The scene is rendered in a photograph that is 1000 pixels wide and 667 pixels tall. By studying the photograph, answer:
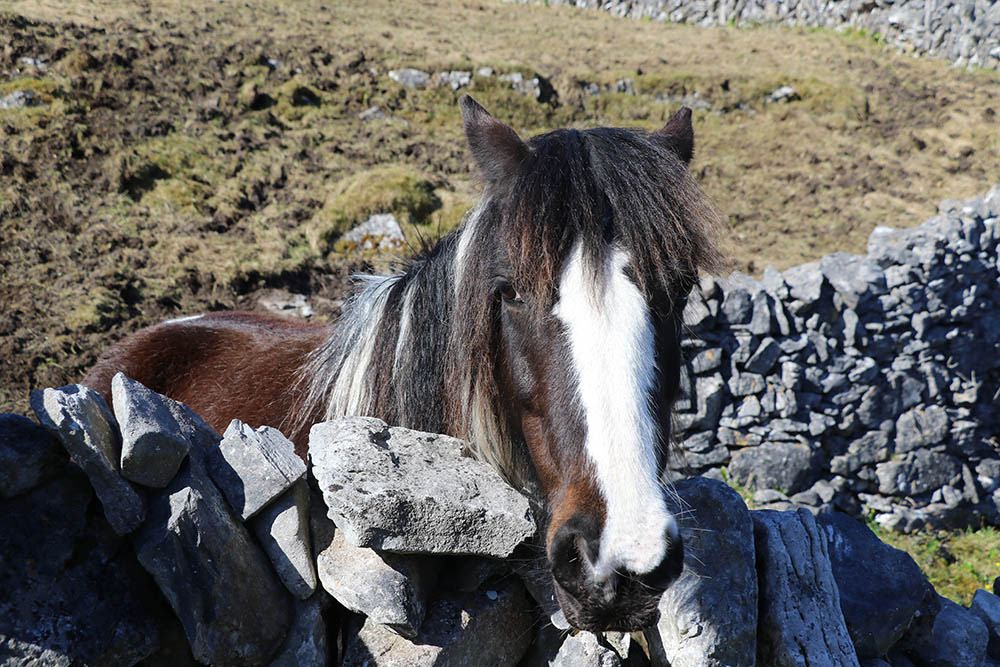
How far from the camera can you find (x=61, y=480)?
5.74ft

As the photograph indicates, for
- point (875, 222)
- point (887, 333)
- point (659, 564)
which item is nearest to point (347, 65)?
point (875, 222)

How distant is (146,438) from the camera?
176cm

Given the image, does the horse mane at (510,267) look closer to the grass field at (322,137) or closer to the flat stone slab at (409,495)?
the flat stone slab at (409,495)

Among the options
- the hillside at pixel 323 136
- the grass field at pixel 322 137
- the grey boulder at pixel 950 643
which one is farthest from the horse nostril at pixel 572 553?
the hillside at pixel 323 136

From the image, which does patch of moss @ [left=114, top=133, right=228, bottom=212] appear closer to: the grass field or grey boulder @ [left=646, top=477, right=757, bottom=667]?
the grass field

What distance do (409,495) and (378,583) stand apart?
0.23 m

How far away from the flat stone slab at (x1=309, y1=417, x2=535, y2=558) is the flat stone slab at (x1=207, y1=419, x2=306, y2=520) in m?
0.08

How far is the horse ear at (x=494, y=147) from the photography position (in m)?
2.25

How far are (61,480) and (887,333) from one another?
26.3 feet

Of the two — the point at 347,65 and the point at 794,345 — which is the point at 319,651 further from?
the point at 347,65

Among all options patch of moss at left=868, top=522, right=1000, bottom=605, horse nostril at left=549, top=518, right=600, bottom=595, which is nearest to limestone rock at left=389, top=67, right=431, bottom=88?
patch of moss at left=868, top=522, right=1000, bottom=605

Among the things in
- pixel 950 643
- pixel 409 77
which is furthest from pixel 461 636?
pixel 409 77

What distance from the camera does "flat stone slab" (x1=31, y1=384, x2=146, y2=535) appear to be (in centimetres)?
170

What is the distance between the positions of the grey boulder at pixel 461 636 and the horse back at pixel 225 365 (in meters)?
1.00
